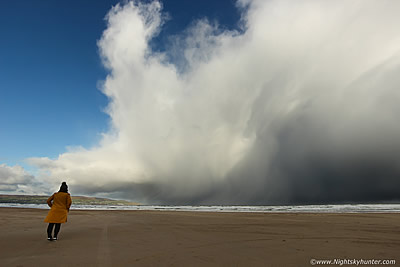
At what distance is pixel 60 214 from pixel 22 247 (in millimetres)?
1639

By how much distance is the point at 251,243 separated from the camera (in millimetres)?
9203

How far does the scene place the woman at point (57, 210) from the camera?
979 centimetres

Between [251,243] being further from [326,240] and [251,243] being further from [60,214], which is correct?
[60,214]

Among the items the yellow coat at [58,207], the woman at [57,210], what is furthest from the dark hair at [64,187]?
the yellow coat at [58,207]

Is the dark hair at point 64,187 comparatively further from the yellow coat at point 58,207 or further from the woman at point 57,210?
the yellow coat at point 58,207

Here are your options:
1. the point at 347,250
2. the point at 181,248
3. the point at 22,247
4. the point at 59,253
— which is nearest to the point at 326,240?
the point at 347,250

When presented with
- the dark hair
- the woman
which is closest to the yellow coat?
the woman

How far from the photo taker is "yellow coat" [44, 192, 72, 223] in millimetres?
9781

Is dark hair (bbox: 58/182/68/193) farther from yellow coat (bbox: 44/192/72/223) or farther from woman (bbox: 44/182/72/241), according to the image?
yellow coat (bbox: 44/192/72/223)

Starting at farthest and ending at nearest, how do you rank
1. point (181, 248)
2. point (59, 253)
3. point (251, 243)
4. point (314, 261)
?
point (251, 243) → point (181, 248) → point (59, 253) → point (314, 261)

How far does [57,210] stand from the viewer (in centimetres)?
992

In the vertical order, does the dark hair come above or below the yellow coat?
above

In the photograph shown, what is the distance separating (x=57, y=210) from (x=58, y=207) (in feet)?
0.44

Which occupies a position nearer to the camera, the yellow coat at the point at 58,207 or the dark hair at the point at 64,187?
the yellow coat at the point at 58,207
